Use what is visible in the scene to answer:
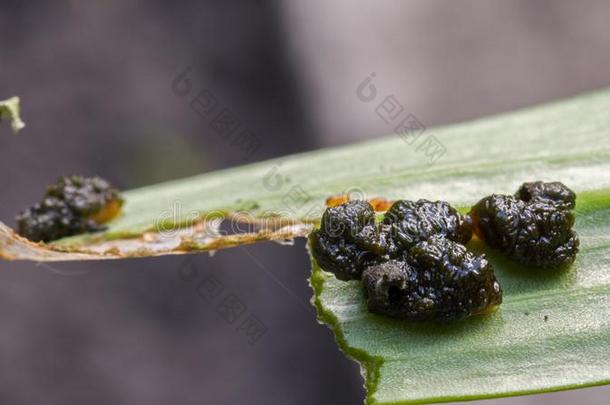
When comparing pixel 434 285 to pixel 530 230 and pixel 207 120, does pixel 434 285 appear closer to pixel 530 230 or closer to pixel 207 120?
pixel 530 230

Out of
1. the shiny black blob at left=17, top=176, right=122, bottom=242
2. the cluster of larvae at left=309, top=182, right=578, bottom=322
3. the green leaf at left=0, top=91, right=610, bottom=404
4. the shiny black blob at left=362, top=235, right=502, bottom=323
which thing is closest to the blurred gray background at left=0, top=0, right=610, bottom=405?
the green leaf at left=0, top=91, right=610, bottom=404

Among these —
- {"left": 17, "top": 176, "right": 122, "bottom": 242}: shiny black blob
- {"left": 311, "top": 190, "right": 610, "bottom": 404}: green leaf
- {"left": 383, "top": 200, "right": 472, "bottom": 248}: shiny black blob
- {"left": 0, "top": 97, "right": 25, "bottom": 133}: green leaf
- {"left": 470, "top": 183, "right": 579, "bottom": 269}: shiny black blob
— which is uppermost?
{"left": 0, "top": 97, "right": 25, "bottom": 133}: green leaf

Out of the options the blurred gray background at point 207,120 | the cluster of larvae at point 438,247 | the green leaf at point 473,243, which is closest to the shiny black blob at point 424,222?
the cluster of larvae at point 438,247

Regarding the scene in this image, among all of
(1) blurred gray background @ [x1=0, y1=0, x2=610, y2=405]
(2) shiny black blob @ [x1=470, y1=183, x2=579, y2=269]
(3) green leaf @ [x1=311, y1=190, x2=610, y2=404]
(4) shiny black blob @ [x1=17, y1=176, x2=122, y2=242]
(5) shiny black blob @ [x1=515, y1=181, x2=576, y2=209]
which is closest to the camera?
(3) green leaf @ [x1=311, y1=190, x2=610, y2=404]

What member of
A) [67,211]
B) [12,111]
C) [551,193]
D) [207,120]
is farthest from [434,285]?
[207,120]

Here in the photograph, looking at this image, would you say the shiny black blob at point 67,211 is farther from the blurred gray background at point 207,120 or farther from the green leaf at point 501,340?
the blurred gray background at point 207,120

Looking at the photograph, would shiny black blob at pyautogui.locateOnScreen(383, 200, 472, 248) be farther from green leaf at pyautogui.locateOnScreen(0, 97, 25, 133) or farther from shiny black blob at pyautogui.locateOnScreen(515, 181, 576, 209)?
green leaf at pyautogui.locateOnScreen(0, 97, 25, 133)

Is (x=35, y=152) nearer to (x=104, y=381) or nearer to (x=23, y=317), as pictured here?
(x=23, y=317)
